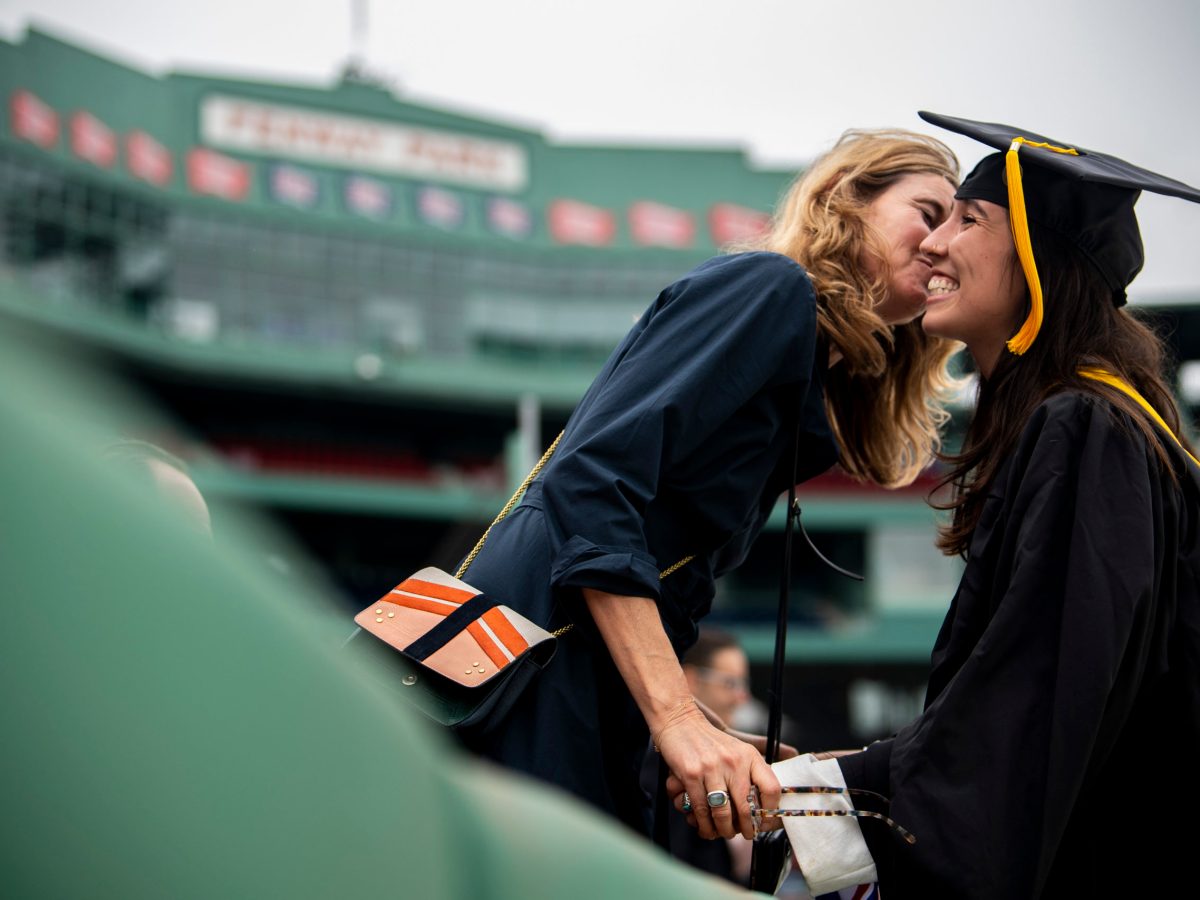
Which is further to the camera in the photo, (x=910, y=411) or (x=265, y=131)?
(x=265, y=131)

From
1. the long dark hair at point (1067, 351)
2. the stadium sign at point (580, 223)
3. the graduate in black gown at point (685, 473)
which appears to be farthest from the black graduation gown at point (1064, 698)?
the stadium sign at point (580, 223)

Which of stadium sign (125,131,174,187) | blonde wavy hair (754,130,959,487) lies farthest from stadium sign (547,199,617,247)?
blonde wavy hair (754,130,959,487)

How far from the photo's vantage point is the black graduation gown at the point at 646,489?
1885mm

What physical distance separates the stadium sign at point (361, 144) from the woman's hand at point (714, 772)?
3548 centimetres

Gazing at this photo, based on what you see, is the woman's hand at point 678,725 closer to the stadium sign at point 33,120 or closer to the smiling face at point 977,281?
the smiling face at point 977,281

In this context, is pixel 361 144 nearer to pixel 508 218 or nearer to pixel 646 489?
pixel 508 218

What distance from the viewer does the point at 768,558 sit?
35.8 m

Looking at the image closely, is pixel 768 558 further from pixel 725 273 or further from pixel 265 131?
pixel 725 273

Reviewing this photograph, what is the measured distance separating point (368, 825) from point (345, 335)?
119 ft

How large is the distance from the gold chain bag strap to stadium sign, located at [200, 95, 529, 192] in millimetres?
35237

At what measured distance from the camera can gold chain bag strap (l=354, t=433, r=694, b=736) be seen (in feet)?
5.91

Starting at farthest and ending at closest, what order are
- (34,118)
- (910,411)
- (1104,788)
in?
1. (34,118)
2. (910,411)
3. (1104,788)

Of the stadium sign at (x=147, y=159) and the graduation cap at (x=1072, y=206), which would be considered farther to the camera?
the stadium sign at (x=147, y=159)

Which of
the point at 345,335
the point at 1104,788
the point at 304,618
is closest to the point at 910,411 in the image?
the point at 1104,788
